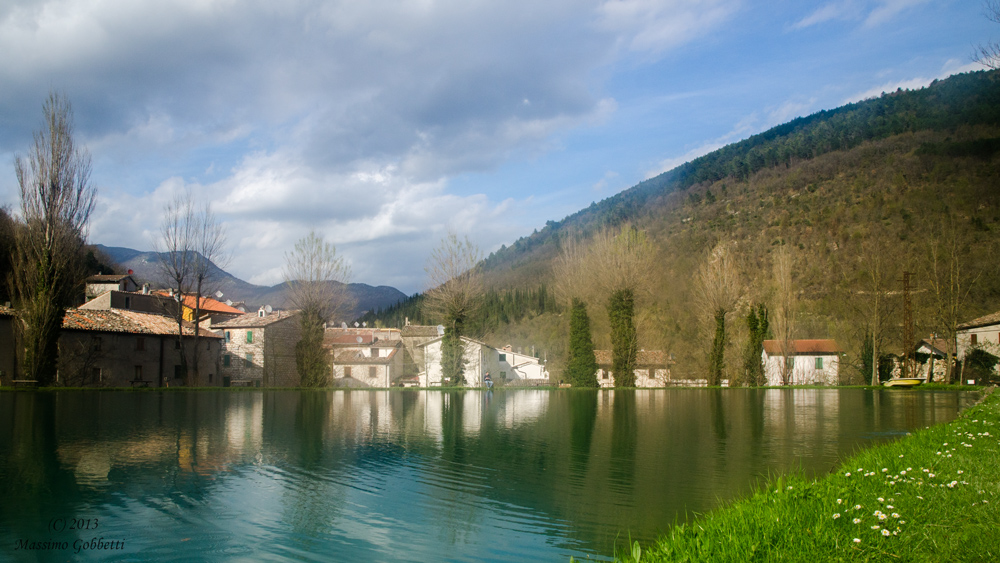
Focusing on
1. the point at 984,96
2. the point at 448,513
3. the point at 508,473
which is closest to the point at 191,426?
the point at 508,473

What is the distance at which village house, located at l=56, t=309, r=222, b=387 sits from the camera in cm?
3603

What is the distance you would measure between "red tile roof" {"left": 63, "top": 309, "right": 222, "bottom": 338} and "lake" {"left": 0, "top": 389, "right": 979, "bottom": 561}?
25.2m

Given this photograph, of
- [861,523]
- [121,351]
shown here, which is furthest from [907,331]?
[121,351]

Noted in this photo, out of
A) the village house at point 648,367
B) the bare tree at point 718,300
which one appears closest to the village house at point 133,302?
the village house at point 648,367

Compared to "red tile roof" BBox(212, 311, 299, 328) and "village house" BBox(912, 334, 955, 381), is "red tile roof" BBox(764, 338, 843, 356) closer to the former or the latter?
"village house" BBox(912, 334, 955, 381)

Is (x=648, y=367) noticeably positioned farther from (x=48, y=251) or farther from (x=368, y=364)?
(x=48, y=251)

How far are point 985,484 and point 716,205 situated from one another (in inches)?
3918

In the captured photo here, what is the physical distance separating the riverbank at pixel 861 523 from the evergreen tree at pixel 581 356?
3859cm

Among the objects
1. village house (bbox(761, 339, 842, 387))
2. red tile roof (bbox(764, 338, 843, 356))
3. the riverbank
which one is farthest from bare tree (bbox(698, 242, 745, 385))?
the riverbank

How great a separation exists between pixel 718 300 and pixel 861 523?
4483 centimetres

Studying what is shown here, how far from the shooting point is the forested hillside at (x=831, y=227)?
2064 inches

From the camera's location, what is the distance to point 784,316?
5038cm

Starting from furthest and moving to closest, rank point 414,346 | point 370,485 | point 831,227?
1. point 831,227
2. point 414,346
3. point 370,485

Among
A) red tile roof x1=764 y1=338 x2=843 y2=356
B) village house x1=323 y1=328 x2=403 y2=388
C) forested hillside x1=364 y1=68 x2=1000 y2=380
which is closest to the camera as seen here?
forested hillside x1=364 y1=68 x2=1000 y2=380
